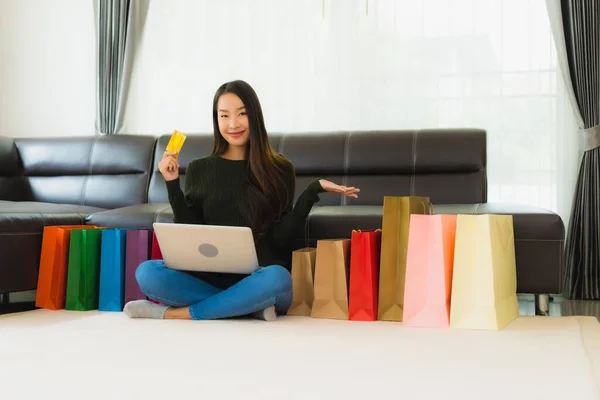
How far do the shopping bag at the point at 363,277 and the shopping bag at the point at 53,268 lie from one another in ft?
3.79

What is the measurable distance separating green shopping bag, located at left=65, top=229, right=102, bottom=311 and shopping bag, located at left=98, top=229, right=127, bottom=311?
4cm

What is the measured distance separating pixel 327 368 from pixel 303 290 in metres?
0.94

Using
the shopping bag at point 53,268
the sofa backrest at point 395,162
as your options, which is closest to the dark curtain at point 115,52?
the sofa backrest at point 395,162

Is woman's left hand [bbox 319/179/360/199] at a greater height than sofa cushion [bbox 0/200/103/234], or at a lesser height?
greater

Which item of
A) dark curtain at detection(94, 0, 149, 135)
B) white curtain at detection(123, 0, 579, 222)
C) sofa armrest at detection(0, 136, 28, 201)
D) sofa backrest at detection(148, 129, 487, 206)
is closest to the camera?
sofa backrest at detection(148, 129, 487, 206)

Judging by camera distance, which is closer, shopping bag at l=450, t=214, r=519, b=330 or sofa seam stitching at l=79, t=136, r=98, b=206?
shopping bag at l=450, t=214, r=519, b=330

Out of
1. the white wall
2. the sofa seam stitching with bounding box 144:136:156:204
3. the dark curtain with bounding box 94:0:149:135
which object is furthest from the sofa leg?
the white wall

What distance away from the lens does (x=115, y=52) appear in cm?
429

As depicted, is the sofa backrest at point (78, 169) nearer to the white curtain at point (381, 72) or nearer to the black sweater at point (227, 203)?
the white curtain at point (381, 72)

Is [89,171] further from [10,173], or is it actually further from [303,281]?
[303,281]

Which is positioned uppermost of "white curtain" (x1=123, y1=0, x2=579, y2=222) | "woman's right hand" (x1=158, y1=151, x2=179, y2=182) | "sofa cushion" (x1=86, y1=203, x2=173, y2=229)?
"white curtain" (x1=123, y1=0, x2=579, y2=222)

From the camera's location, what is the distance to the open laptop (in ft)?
7.93

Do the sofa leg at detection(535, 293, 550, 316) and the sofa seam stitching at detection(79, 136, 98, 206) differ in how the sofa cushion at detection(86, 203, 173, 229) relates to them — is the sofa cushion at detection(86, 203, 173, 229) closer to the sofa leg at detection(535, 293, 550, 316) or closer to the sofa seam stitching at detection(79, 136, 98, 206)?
the sofa seam stitching at detection(79, 136, 98, 206)

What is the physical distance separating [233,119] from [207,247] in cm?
50
